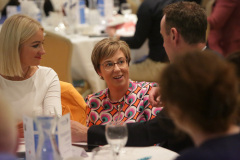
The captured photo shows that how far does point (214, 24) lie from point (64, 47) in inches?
74.6

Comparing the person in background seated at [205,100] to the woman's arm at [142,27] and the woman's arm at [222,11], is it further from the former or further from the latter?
the woman's arm at [222,11]

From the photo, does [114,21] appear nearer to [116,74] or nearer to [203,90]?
[116,74]

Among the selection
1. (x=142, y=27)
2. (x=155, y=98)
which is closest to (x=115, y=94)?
(x=155, y=98)

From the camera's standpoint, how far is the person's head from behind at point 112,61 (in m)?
2.64

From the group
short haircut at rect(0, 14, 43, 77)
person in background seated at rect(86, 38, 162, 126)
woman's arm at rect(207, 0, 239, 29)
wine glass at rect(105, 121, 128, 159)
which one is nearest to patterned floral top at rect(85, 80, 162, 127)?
person in background seated at rect(86, 38, 162, 126)

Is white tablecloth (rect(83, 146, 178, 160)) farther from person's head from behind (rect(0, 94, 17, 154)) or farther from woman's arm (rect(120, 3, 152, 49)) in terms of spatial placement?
woman's arm (rect(120, 3, 152, 49))

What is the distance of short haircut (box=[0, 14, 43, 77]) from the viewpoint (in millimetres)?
2621

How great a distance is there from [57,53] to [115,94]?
1801 millimetres

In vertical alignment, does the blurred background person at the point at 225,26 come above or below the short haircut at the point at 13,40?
below

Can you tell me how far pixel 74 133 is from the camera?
86.0 inches

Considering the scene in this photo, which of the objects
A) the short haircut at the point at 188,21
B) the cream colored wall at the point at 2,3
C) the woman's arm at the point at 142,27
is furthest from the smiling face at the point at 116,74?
the cream colored wall at the point at 2,3

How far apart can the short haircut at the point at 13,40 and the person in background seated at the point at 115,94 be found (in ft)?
1.49

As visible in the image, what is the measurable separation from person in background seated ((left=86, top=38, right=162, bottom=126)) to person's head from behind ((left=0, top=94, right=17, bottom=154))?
1407 mm

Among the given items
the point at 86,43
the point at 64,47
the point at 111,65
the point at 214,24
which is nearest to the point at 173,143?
the point at 111,65
